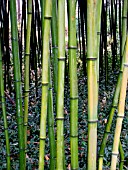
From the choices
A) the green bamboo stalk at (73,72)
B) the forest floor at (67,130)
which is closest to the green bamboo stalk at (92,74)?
the green bamboo stalk at (73,72)

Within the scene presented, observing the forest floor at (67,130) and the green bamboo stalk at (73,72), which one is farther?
the forest floor at (67,130)

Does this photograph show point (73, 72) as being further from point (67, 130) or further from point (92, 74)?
point (67, 130)

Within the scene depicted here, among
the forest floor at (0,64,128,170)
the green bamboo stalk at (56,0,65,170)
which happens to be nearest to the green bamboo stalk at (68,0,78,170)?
the green bamboo stalk at (56,0,65,170)

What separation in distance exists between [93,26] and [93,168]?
0.32 metres

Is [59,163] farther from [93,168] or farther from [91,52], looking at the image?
[91,52]

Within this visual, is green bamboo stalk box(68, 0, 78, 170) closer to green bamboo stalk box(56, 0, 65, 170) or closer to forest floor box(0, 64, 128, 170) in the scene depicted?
green bamboo stalk box(56, 0, 65, 170)

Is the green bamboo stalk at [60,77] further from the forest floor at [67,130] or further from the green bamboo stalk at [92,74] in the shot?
the forest floor at [67,130]

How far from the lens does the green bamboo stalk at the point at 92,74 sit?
732 mm

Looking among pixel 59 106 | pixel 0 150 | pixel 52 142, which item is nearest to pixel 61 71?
pixel 59 106

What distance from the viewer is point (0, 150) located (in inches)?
81.0

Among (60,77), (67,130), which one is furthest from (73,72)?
(67,130)

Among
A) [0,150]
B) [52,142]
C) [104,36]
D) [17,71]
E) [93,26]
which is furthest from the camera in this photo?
[104,36]

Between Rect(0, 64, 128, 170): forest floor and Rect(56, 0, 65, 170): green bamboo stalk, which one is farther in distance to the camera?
Rect(0, 64, 128, 170): forest floor

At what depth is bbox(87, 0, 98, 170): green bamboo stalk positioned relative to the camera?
28.8 inches
